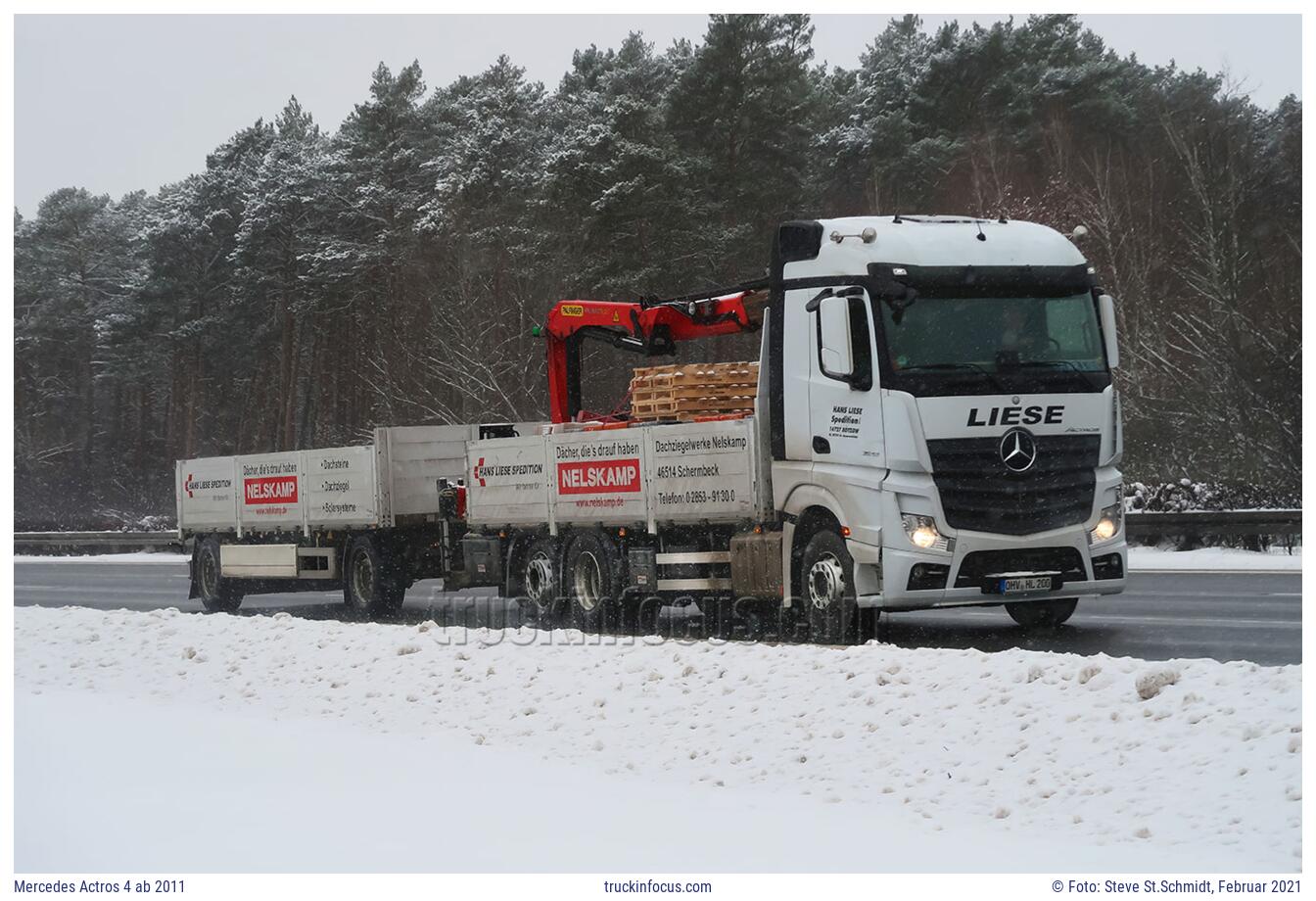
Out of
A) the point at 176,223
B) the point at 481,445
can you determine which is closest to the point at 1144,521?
the point at 481,445

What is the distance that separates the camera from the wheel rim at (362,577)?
Answer: 808 inches

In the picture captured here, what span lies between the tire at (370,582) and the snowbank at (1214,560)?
388 inches

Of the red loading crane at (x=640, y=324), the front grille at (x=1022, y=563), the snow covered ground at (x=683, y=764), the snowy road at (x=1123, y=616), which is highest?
the red loading crane at (x=640, y=324)

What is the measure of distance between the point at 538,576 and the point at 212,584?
24.2 feet

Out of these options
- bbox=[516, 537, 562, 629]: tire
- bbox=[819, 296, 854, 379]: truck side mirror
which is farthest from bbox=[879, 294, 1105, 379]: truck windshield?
bbox=[516, 537, 562, 629]: tire

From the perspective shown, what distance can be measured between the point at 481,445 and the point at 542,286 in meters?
28.2

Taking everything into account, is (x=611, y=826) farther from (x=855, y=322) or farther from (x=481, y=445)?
(x=481, y=445)

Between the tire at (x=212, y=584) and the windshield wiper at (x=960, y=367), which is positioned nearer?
the windshield wiper at (x=960, y=367)

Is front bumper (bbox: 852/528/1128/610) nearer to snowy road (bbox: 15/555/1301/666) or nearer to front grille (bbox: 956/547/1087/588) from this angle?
front grille (bbox: 956/547/1087/588)

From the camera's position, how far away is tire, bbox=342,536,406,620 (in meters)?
20.3

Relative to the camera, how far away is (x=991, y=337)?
1378 centimetres

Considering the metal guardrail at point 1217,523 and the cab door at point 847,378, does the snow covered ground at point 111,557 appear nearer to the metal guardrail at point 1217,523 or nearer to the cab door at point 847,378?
the metal guardrail at point 1217,523

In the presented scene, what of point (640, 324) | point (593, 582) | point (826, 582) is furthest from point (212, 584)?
point (826, 582)
